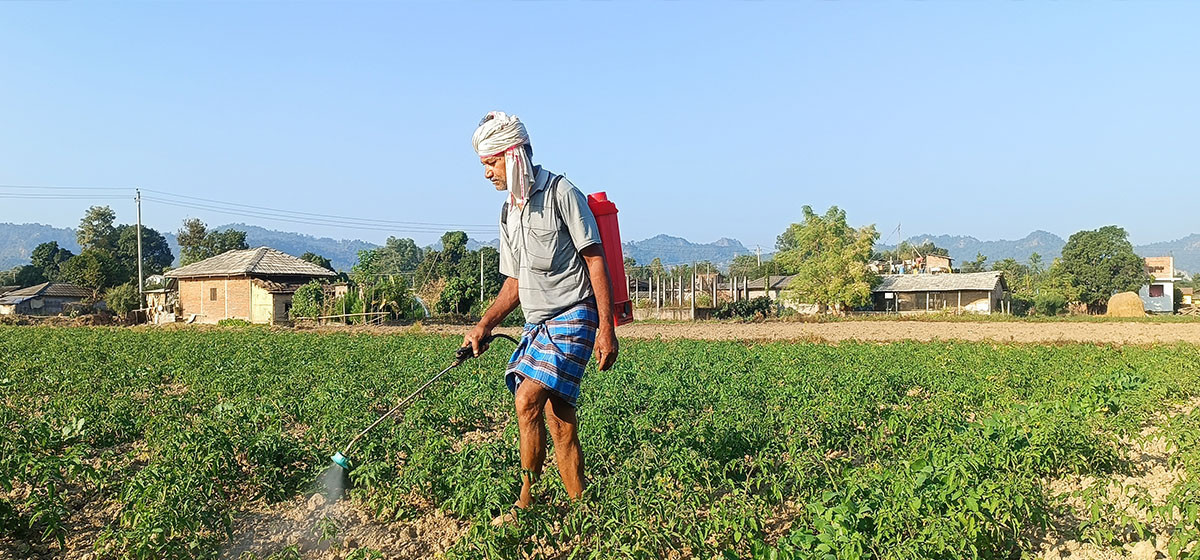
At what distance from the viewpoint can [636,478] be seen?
161 inches

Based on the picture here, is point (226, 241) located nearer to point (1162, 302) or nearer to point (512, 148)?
point (1162, 302)

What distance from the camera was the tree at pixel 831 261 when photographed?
48.4 m

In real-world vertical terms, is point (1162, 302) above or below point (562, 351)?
below

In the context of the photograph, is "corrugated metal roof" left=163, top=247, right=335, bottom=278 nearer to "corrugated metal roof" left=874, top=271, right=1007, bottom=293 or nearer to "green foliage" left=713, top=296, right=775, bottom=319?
"green foliage" left=713, top=296, right=775, bottom=319

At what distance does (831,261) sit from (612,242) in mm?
46913

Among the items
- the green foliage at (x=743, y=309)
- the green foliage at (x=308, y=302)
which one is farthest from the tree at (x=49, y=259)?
the green foliage at (x=743, y=309)

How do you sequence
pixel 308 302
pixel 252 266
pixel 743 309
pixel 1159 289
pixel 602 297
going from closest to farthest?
pixel 602 297, pixel 308 302, pixel 252 266, pixel 743 309, pixel 1159 289

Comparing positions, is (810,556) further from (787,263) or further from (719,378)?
(787,263)

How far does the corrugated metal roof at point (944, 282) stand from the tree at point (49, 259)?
6770cm

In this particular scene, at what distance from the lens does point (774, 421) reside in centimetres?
575

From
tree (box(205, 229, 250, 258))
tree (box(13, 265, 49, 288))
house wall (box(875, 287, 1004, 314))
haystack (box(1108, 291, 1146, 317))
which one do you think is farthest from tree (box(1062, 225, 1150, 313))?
tree (box(13, 265, 49, 288))

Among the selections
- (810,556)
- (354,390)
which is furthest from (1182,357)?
(810,556)

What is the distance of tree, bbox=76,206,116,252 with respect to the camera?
249 ft

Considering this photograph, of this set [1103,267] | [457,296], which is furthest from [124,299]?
[1103,267]
